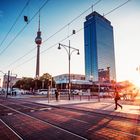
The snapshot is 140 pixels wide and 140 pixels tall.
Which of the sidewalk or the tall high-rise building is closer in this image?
the sidewalk

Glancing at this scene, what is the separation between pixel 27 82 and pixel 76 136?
321 ft

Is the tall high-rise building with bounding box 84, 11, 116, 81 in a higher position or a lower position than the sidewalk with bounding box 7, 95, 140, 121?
higher

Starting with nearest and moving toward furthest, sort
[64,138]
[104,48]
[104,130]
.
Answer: [64,138], [104,130], [104,48]

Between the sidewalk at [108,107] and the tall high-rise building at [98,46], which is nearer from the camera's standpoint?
the sidewalk at [108,107]

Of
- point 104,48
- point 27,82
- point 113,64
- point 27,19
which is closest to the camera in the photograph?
point 27,19

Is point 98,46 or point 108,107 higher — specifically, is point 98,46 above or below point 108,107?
above

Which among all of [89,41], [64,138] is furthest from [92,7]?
[89,41]

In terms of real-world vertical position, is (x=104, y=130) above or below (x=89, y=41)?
below

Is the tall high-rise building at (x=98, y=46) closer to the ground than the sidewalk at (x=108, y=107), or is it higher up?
higher up

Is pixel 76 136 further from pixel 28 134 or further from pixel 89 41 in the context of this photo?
pixel 89 41

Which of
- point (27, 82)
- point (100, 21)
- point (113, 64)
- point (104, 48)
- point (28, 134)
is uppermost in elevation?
point (100, 21)

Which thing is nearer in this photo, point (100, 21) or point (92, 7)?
point (92, 7)

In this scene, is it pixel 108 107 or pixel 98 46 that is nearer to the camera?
pixel 108 107

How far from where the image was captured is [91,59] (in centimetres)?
14162
